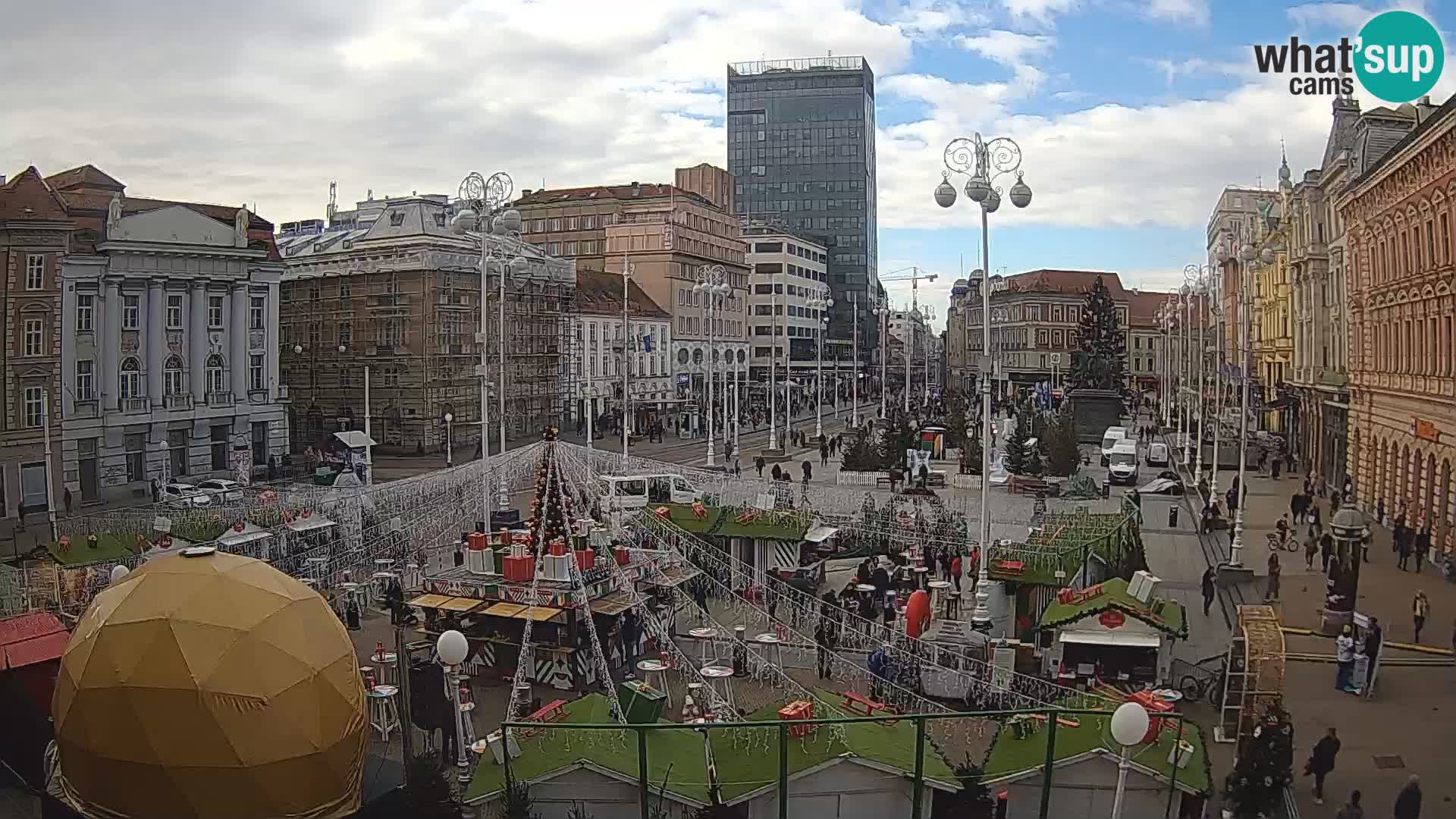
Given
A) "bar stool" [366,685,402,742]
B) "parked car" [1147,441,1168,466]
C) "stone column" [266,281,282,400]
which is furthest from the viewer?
"parked car" [1147,441,1168,466]

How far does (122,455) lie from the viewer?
4375cm

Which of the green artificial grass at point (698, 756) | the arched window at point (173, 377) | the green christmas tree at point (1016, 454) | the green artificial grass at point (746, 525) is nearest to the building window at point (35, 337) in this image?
the arched window at point (173, 377)

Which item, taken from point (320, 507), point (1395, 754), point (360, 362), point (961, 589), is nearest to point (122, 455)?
point (360, 362)

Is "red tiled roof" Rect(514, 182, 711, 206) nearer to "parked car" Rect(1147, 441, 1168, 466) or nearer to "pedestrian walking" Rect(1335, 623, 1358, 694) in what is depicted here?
"parked car" Rect(1147, 441, 1168, 466)

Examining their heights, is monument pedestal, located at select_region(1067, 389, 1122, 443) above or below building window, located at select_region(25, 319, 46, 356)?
below

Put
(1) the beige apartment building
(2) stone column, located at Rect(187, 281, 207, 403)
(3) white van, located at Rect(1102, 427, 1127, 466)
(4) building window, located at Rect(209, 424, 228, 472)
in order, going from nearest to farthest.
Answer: (2) stone column, located at Rect(187, 281, 207, 403) → (4) building window, located at Rect(209, 424, 228, 472) → (3) white van, located at Rect(1102, 427, 1127, 466) → (1) the beige apartment building

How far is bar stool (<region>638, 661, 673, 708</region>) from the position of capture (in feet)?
55.6

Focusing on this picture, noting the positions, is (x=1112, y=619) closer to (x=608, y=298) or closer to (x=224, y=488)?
(x=224, y=488)

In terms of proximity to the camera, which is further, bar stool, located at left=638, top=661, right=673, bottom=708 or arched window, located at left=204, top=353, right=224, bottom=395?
arched window, located at left=204, top=353, right=224, bottom=395

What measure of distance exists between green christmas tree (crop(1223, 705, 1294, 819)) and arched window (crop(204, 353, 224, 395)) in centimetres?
4400

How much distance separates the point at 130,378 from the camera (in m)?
44.9

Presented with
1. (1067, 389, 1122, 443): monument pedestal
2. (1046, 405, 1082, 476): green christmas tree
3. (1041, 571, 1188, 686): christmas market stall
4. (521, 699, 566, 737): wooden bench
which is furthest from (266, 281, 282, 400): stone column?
(1067, 389, 1122, 443): monument pedestal

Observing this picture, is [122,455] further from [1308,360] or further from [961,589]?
[1308,360]

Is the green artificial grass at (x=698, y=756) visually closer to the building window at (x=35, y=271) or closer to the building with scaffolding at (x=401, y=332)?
the building window at (x=35, y=271)
